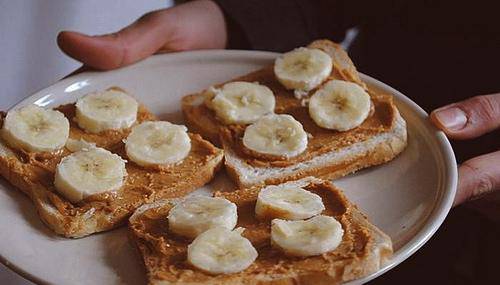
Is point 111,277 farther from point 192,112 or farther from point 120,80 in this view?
point 120,80

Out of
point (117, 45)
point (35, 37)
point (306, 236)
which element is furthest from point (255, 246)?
point (35, 37)

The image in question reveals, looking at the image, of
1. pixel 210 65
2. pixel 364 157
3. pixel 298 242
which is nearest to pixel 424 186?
pixel 364 157

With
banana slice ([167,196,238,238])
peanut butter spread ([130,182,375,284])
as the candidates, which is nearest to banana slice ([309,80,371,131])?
peanut butter spread ([130,182,375,284])

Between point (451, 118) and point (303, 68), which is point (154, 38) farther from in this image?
point (451, 118)

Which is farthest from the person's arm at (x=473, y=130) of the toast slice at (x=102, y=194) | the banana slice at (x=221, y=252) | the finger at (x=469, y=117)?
the banana slice at (x=221, y=252)

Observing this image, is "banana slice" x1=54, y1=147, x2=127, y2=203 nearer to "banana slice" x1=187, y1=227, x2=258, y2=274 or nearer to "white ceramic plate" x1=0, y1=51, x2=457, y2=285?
"white ceramic plate" x1=0, y1=51, x2=457, y2=285

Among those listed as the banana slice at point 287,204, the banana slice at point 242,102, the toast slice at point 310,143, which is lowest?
the toast slice at point 310,143

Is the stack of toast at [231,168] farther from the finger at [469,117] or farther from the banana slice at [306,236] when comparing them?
the finger at [469,117]
